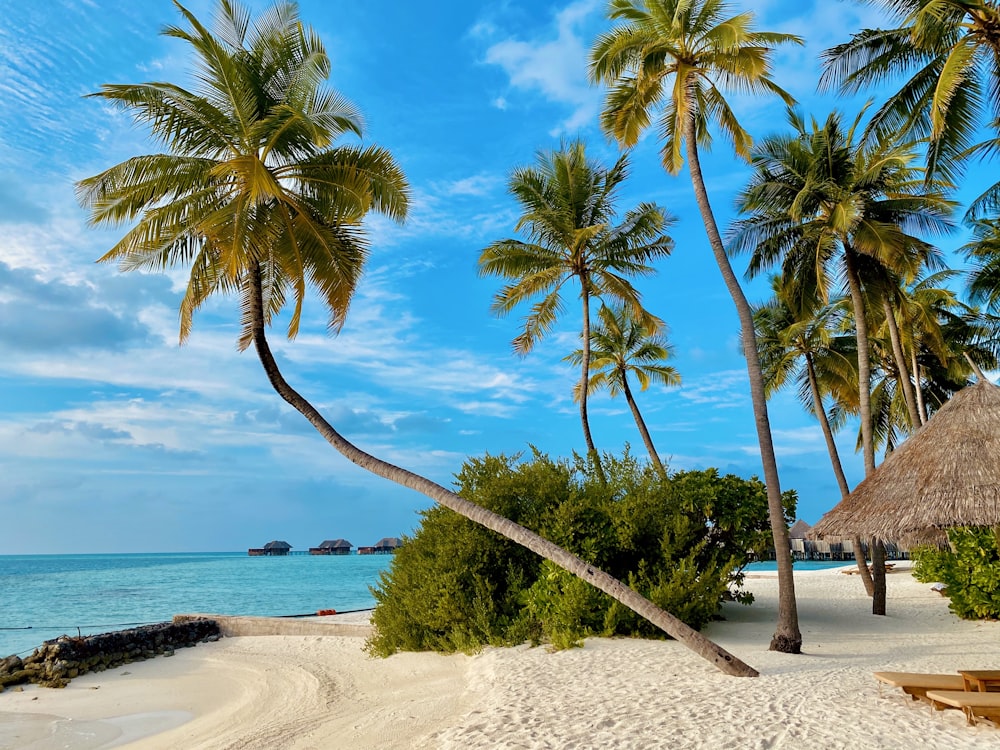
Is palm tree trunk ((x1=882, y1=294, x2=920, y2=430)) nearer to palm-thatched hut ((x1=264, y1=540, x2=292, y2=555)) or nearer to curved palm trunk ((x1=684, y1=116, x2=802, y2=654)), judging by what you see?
curved palm trunk ((x1=684, y1=116, x2=802, y2=654))

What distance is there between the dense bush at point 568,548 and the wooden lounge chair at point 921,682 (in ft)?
14.3

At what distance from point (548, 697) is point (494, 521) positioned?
2722 mm

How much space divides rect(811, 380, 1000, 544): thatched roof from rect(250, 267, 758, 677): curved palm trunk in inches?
122

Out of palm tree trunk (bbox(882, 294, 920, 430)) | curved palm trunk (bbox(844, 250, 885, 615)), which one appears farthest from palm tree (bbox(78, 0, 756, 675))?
palm tree trunk (bbox(882, 294, 920, 430))

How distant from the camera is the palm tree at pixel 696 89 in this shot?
37.4ft

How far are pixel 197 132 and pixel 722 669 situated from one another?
11.4 m

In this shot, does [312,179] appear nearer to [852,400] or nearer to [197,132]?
[197,132]

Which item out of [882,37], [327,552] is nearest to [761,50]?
[882,37]

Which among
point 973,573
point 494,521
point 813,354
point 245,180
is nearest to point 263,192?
point 245,180

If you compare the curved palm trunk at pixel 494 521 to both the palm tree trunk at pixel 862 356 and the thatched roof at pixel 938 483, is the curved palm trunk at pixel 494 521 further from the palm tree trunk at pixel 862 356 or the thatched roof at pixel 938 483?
the palm tree trunk at pixel 862 356

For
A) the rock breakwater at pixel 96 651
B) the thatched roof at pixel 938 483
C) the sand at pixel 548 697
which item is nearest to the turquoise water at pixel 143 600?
the rock breakwater at pixel 96 651

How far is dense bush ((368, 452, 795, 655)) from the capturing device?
484 inches

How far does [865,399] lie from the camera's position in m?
16.6

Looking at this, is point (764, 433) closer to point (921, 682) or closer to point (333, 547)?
point (921, 682)
